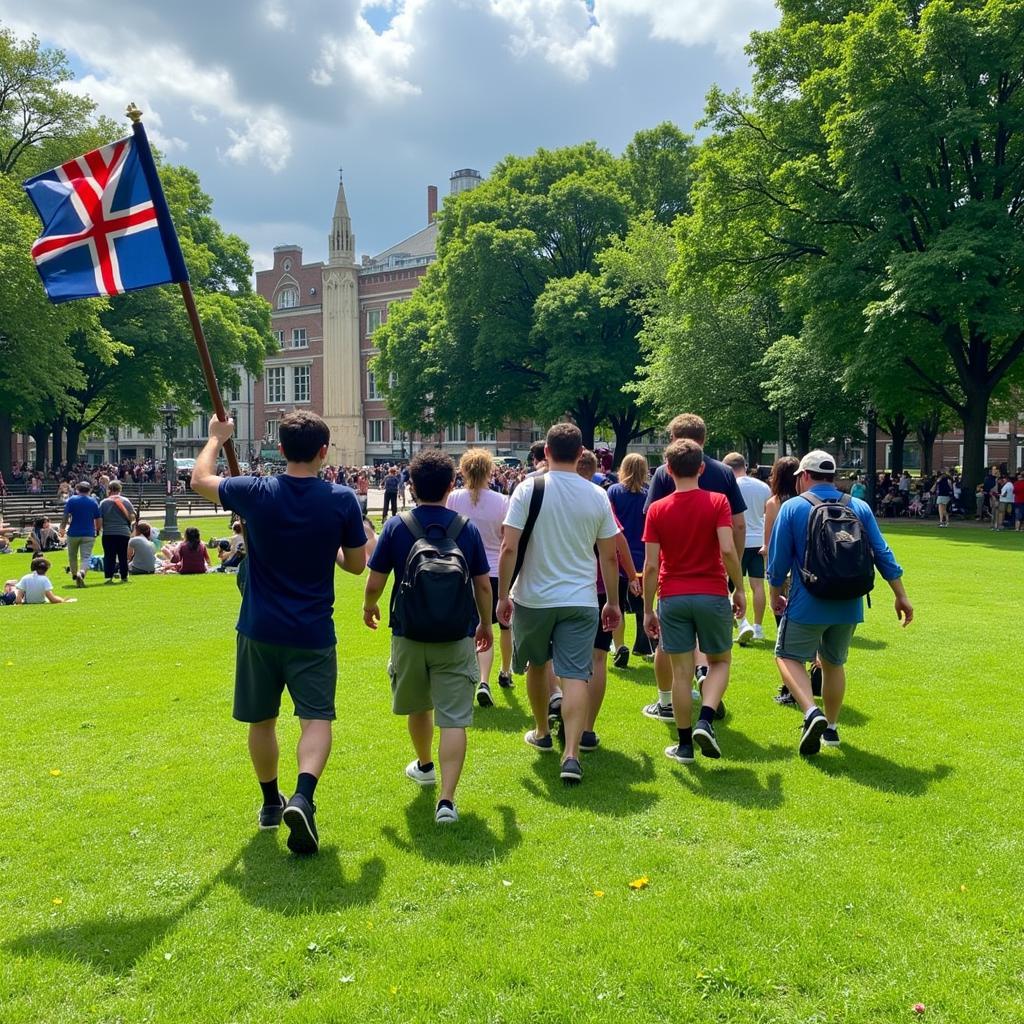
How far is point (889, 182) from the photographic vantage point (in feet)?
86.4

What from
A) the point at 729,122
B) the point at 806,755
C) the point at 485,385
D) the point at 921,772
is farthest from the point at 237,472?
the point at 485,385

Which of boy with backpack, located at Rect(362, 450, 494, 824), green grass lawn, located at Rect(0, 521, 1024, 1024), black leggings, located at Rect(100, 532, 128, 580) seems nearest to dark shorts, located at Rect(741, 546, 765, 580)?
green grass lawn, located at Rect(0, 521, 1024, 1024)

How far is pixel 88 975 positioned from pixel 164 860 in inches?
40.1

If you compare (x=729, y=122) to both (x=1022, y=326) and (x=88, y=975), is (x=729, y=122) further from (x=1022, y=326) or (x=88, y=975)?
(x=88, y=975)

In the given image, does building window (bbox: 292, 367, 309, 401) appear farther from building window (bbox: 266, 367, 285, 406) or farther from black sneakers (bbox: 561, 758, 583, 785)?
black sneakers (bbox: 561, 758, 583, 785)

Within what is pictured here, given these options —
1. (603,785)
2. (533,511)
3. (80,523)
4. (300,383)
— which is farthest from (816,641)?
(300,383)

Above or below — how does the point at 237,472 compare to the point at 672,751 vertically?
above

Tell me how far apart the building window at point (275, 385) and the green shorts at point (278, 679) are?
9027cm

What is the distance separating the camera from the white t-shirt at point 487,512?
7219 mm

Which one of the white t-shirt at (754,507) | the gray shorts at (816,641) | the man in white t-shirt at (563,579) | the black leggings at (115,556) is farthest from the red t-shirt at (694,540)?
the black leggings at (115,556)

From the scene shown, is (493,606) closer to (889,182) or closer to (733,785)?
(733,785)

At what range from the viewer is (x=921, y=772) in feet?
18.5

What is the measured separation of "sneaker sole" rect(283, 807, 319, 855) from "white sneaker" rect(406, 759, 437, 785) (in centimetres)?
109

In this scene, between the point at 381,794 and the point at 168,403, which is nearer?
the point at 381,794
